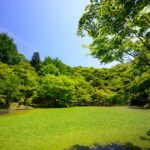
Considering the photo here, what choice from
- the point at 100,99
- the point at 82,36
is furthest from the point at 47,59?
the point at 82,36

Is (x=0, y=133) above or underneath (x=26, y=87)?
underneath

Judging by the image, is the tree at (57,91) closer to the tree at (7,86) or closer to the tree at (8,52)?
the tree at (7,86)

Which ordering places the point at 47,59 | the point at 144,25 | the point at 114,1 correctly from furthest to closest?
the point at 47,59, the point at 144,25, the point at 114,1

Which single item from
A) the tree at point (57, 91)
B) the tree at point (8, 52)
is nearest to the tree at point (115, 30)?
the tree at point (57, 91)

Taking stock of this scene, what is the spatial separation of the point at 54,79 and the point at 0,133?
2089 cm

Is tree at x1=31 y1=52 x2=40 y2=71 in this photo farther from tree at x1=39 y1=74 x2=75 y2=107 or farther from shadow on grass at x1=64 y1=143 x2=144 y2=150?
shadow on grass at x1=64 y1=143 x2=144 y2=150

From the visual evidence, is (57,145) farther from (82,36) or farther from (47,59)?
(47,59)

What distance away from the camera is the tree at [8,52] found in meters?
41.3

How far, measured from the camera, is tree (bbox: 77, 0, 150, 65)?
21.5ft

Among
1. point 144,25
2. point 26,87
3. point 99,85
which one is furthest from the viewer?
point 99,85

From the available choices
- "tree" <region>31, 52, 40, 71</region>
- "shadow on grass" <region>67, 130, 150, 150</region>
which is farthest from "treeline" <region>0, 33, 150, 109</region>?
"shadow on grass" <region>67, 130, 150, 150</region>

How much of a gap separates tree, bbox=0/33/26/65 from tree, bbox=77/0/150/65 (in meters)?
34.2

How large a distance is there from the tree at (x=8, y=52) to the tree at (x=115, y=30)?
34.2 metres

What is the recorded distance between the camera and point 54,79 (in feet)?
108
